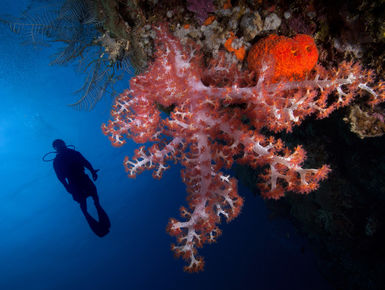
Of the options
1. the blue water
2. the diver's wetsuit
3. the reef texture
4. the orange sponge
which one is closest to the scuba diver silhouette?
the diver's wetsuit

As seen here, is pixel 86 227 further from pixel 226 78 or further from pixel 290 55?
pixel 290 55

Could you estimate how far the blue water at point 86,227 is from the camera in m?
20.1

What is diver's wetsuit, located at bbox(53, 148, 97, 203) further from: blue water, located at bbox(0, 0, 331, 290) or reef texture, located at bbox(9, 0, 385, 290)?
blue water, located at bbox(0, 0, 331, 290)

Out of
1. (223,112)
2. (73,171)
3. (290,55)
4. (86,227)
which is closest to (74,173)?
(73,171)

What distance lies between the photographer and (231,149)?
2762 millimetres

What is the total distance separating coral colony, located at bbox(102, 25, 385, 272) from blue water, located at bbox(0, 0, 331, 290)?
1296cm

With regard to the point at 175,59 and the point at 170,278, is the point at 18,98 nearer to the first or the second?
the point at 175,59

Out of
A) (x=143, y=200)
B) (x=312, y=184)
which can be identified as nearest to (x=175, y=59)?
(x=312, y=184)

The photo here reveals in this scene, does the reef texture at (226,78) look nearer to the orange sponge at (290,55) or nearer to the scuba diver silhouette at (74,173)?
the orange sponge at (290,55)

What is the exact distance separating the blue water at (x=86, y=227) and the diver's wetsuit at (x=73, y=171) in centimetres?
945

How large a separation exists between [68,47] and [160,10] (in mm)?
1854

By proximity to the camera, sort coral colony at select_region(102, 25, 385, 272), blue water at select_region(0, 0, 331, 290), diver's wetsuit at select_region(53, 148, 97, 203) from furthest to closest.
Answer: blue water at select_region(0, 0, 331, 290) → diver's wetsuit at select_region(53, 148, 97, 203) → coral colony at select_region(102, 25, 385, 272)

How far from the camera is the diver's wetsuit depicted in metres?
7.49

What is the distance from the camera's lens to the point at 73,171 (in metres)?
7.63
